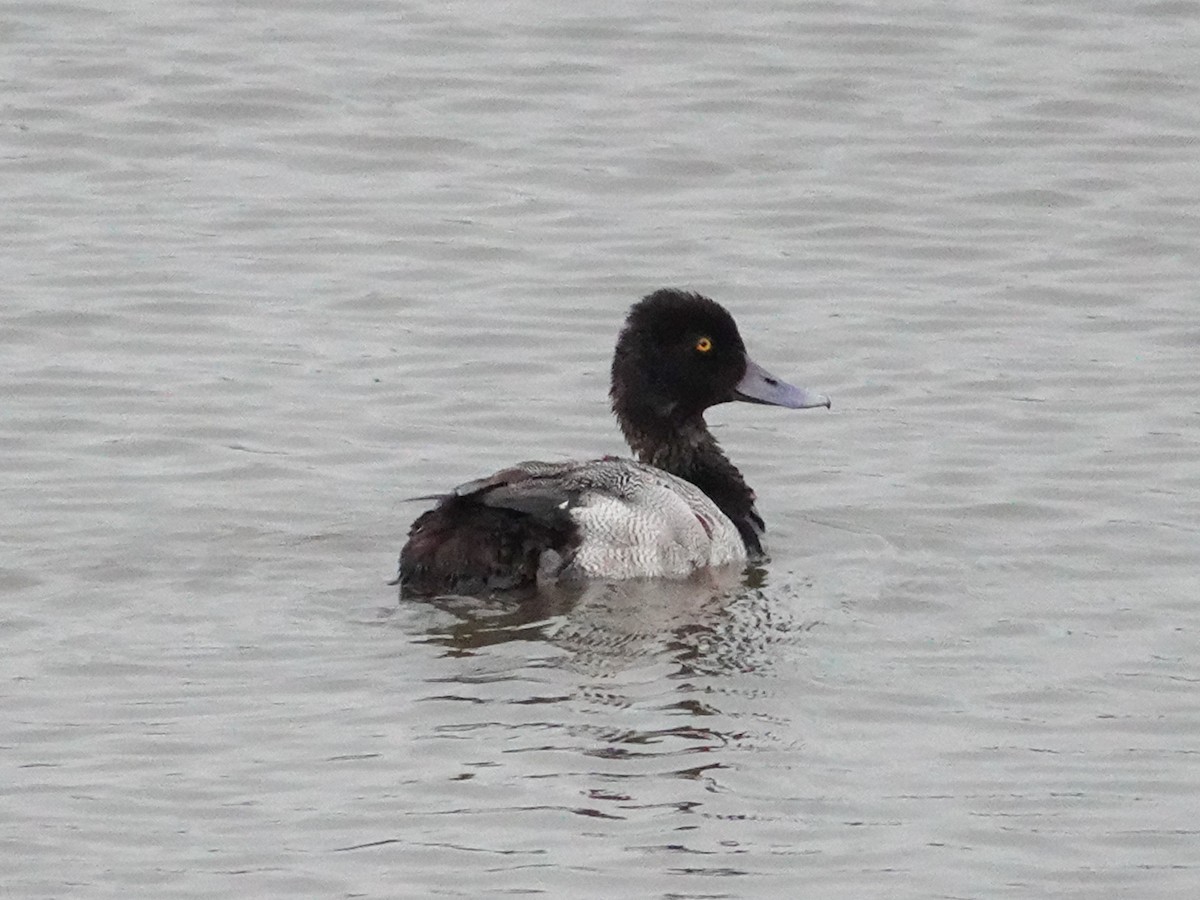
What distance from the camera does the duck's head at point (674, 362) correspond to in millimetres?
10828

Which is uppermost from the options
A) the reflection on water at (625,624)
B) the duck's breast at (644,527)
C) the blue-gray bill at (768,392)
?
the blue-gray bill at (768,392)


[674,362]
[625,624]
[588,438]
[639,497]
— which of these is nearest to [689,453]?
[674,362]

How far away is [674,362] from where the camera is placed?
1086 centimetres

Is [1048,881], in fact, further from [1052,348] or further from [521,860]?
[1052,348]

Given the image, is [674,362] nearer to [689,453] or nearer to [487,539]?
[689,453]

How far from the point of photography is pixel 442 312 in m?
13.4

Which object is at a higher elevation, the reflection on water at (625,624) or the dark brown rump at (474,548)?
the dark brown rump at (474,548)

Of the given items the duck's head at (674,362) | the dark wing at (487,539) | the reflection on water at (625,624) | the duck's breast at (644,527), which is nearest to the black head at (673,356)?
the duck's head at (674,362)

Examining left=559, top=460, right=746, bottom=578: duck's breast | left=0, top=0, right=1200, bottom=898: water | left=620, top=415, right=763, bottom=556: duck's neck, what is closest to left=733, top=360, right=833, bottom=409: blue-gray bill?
left=620, top=415, right=763, bottom=556: duck's neck

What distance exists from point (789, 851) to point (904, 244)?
760cm

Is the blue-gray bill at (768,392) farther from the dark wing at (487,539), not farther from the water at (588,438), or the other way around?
the dark wing at (487,539)

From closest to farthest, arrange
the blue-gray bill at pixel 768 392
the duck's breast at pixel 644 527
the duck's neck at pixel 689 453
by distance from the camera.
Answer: the duck's breast at pixel 644 527 → the duck's neck at pixel 689 453 → the blue-gray bill at pixel 768 392

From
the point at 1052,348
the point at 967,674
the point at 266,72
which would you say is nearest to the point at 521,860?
the point at 967,674

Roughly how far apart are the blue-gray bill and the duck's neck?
0.68 ft
